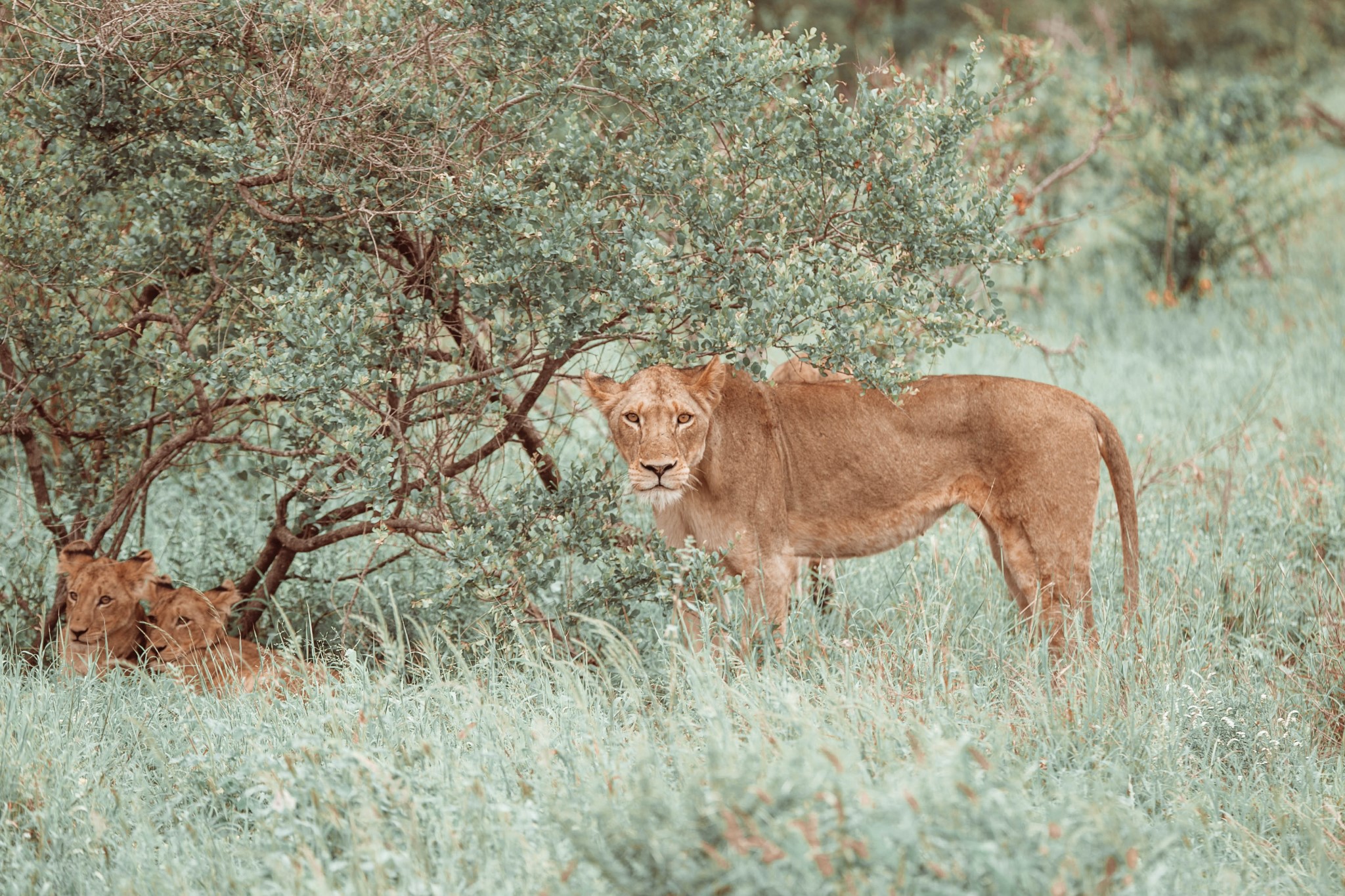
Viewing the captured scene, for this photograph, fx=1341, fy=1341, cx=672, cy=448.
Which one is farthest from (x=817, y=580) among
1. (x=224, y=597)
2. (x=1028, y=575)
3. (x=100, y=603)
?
(x=100, y=603)

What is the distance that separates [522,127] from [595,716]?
2.28 meters

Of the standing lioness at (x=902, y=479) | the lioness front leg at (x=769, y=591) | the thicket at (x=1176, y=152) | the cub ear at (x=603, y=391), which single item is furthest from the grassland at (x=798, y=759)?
the thicket at (x=1176, y=152)

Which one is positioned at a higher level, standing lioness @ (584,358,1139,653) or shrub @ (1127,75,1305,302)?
shrub @ (1127,75,1305,302)

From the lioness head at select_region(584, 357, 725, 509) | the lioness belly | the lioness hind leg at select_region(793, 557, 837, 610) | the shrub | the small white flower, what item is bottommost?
the lioness hind leg at select_region(793, 557, 837, 610)

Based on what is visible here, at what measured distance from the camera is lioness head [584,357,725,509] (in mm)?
4785

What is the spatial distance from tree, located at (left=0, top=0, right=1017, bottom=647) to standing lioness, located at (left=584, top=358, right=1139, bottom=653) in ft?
1.35

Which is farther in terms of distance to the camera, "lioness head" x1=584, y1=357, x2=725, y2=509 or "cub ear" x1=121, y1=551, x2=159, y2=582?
"cub ear" x1=121, y1=551, x2=159, y2=582

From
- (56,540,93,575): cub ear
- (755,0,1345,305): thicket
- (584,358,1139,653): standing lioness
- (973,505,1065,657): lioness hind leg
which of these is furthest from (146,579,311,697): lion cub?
(755,0,1345,305): thicket

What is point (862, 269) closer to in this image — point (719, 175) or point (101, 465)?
point (719, 175)

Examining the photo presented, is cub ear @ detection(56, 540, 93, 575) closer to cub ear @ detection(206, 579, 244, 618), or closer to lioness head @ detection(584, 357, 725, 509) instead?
cub ear @ detection(206, 579, 244, 618)

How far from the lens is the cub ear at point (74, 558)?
5.20 m

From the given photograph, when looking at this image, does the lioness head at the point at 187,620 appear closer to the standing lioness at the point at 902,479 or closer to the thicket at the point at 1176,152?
the standing lioness at the point at 902,479

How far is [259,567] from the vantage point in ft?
18.9

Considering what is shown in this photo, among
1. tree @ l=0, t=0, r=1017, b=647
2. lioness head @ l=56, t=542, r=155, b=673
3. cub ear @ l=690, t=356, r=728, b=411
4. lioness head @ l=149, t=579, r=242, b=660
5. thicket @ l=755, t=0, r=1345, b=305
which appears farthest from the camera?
thicket @ l=755, t=0, r=1345, b=305
